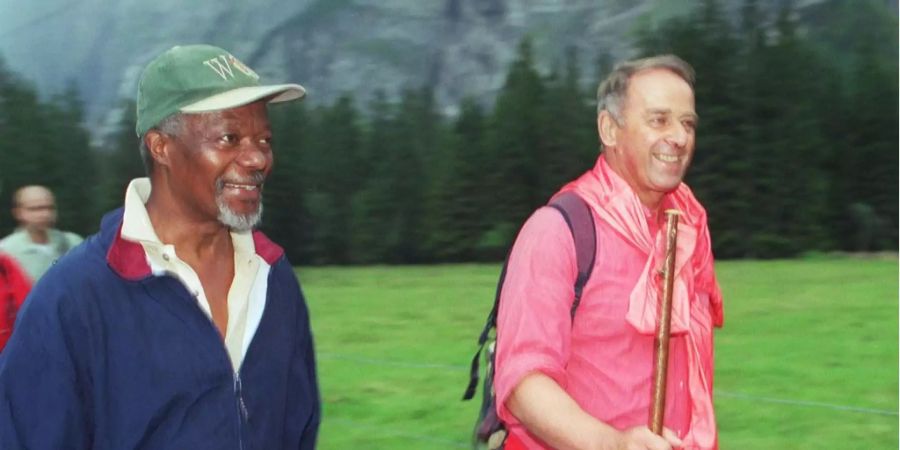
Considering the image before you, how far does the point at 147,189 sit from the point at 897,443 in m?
7.47

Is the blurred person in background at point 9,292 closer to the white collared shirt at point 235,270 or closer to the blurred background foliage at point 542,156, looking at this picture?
the white collared shirt at point 235,270

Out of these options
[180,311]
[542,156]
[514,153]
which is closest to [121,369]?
[180,311]

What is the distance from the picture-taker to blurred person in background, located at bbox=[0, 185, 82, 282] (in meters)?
6.53

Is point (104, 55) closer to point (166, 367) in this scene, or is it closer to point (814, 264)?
point (814, 264)

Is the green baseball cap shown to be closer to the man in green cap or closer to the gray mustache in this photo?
the man in green cap

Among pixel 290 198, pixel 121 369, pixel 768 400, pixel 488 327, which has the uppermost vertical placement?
pixel 121 369

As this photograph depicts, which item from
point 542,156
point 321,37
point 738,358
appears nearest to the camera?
point 738,358

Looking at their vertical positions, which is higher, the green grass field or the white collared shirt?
the white collared shirt

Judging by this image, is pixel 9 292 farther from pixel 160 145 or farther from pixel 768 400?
pixel 768 400

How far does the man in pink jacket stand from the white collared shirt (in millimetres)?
434

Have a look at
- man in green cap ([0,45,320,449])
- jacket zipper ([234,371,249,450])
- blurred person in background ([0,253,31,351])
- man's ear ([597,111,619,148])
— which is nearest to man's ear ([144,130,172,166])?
man in green cap ([0,45,320,449])

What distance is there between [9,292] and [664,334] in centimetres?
303

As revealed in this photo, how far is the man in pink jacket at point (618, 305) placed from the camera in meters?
2.11

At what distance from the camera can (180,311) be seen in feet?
6.33
